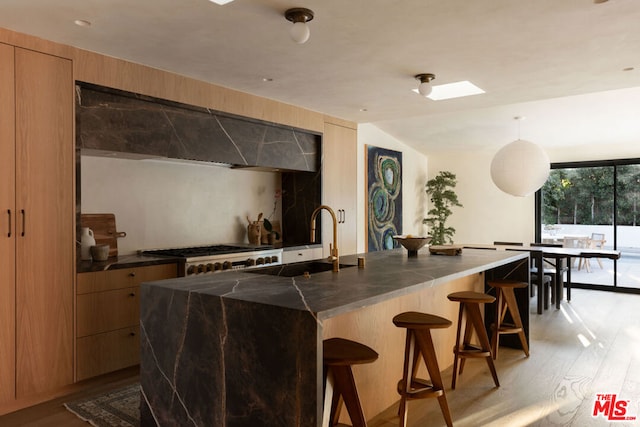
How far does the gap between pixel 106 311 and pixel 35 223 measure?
0.79m

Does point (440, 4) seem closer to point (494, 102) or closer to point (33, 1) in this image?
point (33, 1)

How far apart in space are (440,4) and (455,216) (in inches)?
264

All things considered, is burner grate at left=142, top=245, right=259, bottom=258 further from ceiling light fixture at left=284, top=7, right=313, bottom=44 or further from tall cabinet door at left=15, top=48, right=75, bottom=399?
ceiling light fixture at left=284, top=7, right=313, bottom=44

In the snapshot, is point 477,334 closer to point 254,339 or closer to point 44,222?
point 254,339

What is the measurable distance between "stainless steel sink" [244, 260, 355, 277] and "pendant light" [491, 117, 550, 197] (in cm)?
266

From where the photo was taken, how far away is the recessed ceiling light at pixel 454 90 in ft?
14.5

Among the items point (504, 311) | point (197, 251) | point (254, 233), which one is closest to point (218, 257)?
point (197, 251)

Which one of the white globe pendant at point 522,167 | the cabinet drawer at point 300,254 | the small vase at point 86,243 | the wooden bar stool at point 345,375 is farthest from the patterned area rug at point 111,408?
the white globe pendant at point 522,167

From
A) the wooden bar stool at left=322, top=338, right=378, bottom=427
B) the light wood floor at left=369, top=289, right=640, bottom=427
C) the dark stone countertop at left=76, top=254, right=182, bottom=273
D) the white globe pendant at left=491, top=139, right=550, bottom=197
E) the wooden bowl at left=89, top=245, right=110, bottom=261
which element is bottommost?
the light wood floor at left=369, top=289, right=640, bottom=427

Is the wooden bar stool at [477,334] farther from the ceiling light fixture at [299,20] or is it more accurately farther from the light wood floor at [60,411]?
the light wood floor at [60,411]

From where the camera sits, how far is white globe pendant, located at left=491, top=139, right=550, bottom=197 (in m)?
4.79

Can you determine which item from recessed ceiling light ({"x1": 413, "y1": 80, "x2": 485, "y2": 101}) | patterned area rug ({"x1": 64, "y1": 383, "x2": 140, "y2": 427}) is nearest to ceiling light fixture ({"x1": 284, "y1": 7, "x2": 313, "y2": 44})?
recessed ceiling light ({"x1": 413, "y1": 80, "x2": 485, "y2": 101})

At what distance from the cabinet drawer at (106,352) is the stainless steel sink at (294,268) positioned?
1.26 metres

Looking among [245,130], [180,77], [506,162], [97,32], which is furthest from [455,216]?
[97,32]
